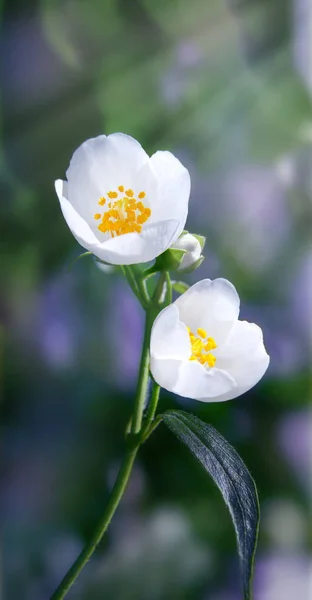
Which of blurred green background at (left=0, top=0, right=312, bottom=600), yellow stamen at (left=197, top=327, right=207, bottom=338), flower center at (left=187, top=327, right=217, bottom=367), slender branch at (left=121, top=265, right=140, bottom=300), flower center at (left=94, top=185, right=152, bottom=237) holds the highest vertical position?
flower center at (left=94, top=185, right=152, bottom=237)

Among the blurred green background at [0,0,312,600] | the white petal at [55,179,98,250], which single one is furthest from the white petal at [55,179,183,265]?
the blurred green background at [0,0,312,600]

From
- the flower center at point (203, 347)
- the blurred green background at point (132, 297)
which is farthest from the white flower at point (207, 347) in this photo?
the blurred green background at point (132, 297)

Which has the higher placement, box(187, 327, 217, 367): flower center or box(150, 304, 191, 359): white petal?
box(150, 304, 191, 359): white petal

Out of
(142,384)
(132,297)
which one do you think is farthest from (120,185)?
(132,297)

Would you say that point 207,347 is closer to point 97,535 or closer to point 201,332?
point 201,332

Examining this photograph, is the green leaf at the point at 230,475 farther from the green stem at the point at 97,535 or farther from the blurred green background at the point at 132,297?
the blurred green background at the point at 132,297

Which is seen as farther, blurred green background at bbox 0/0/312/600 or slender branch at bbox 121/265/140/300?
blurred green background at bbox 0/0/312/600

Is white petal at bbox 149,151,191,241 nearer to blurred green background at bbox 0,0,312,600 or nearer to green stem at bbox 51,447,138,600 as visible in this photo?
green stem at bbox 51,447,138,600
